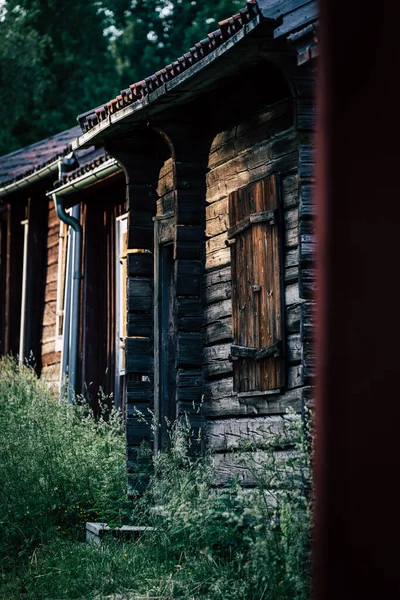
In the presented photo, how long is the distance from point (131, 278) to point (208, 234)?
1270 mm

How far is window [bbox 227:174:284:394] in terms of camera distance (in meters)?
6.57

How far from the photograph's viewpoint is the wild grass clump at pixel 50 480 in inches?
288

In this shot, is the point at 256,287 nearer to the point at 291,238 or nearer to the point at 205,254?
the point at 291,238

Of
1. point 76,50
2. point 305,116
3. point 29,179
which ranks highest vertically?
point 76,50

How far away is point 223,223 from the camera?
769 cm

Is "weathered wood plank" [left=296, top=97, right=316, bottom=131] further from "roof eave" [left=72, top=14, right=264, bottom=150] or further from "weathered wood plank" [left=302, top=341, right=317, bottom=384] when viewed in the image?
"weathered wood plank" [left=302, top=341, right=317, bottom=384]

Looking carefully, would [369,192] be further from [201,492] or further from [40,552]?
[40,552]

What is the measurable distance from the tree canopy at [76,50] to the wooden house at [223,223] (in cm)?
1552

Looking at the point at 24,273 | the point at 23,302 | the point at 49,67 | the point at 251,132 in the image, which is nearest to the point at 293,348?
the point at 251,132

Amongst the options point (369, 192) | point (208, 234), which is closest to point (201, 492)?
point (208, 234)

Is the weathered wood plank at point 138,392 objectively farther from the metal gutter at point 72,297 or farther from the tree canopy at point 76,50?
the tree canopy at point 76,50

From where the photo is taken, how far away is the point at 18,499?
24.7ft

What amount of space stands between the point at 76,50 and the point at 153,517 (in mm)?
22351

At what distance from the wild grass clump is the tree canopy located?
15.9m
